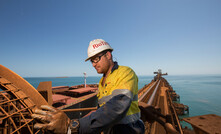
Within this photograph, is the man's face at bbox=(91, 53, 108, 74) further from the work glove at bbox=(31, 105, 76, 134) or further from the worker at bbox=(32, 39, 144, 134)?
the work glove at bbox=(31, 105, 76, 134)

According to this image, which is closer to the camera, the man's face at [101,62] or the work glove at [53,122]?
the work glove at [53,122]

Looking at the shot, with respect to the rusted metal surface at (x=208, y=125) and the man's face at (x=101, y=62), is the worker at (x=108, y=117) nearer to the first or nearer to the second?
the man's face at (x=101, y=62)

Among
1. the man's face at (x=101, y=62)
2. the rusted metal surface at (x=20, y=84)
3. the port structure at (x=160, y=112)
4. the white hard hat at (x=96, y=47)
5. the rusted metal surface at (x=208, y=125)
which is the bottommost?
the port structure at (x=160, y=112)

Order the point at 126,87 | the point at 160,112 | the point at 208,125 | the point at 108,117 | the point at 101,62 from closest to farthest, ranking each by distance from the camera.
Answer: the point at 108,117 → the point at 126,87 → the point at 208,125 → the point at 101,62 → the point at 160,112

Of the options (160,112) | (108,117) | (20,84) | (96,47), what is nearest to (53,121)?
(108,117)

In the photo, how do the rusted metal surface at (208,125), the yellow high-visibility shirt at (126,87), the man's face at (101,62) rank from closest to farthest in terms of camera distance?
the yellow high-visibility shirt at (126,87) < the rusted metal surface at (208,125) < the man's face at (101,62)

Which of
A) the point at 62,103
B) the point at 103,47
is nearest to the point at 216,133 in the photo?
the point at 103,47

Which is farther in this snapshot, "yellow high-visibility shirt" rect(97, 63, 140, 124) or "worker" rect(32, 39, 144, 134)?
"yellow high-visibility shirt" rect(97, 63, 140, 124)

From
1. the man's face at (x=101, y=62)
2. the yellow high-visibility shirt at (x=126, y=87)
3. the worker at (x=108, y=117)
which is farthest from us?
the man's face at (x=101, y=62)

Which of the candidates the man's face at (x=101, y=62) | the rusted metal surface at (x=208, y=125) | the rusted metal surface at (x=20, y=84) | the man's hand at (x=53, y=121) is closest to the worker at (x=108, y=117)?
the man's hand at (x=53, y=121)

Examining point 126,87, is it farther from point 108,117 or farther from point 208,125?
point 208,125

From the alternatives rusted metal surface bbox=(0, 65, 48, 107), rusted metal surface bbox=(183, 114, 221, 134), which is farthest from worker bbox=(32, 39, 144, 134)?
rusted metal surface bbox=(183, 114, 221, 134)

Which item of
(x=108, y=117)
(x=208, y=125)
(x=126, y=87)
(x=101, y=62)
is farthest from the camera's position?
(x=101, y=62)

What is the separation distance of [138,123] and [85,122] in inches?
38.0
